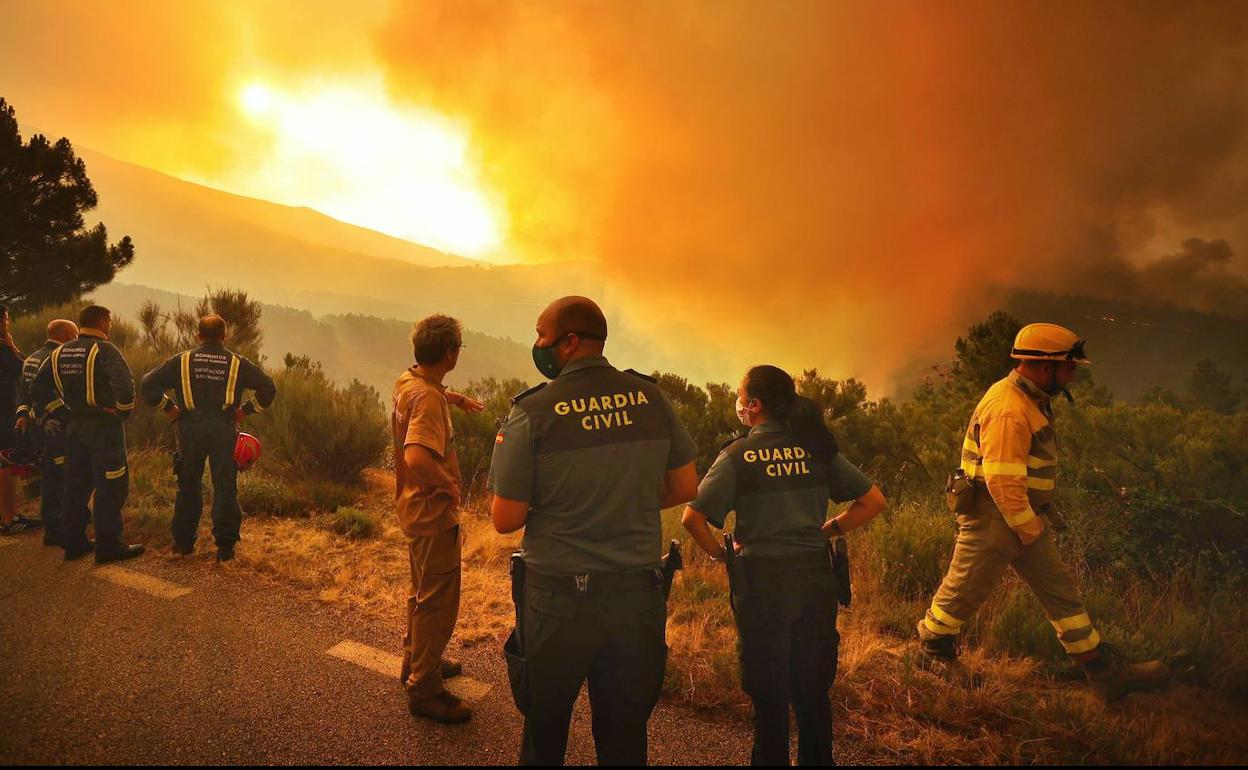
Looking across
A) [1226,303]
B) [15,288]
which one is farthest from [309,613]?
[1226,303]

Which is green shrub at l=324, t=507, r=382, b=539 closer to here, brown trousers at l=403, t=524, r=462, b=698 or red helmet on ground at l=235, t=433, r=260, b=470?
red helmet on ground at l=235, t=433, r=260, b=470

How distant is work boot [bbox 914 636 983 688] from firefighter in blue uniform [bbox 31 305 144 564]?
660cm

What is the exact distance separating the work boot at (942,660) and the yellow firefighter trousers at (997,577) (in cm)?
5

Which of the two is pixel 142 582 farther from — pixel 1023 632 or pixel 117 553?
pixel 1023 632

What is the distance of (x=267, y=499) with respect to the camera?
6.91 m

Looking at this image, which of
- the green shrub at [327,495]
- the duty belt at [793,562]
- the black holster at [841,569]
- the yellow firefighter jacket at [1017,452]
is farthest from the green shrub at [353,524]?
the yellow firefighter jacket at [1017,452]

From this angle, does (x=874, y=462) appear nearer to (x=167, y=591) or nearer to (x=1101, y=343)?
(x=167, y=591)

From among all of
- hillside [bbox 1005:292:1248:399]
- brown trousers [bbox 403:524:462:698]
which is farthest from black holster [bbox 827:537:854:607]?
hillside [bbox 1005:292:1248:399]

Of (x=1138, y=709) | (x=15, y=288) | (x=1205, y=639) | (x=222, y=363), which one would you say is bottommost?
(x=1138, y=709)

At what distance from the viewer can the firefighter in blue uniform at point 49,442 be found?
18.7 feet

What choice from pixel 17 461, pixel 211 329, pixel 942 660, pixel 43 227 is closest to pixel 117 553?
pixel 17 461

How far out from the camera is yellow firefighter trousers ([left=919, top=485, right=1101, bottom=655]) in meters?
3.42

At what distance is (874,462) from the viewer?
8.05m

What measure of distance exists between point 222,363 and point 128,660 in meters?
2.65
